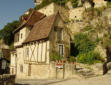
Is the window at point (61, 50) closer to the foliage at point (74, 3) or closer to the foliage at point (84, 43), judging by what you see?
the foliage at point (84, 43)

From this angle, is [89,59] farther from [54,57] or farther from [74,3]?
[74,3]

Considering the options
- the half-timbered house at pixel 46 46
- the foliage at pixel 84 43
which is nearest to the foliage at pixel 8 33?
the half-timbered house at pixel 46 46

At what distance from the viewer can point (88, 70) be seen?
1398 centimetres

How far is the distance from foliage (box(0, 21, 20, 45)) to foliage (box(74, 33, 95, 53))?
19.5 meters

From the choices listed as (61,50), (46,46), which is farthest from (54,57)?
(61,50)

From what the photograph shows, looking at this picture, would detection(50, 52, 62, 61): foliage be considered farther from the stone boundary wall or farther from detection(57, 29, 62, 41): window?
detection(57, 29, 62, 41): window

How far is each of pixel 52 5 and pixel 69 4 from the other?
5.11m

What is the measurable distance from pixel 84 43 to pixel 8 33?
21.5 meters

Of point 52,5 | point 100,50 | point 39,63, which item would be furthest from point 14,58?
point 100,50

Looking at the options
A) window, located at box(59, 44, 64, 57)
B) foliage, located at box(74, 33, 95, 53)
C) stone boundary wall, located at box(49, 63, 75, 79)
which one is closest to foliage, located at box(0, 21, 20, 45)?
foliage, located at box(74, 33, 95, 53)

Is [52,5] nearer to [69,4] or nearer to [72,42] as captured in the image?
[69,4]

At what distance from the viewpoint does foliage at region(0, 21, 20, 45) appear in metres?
33.8

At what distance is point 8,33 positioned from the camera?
111 ft

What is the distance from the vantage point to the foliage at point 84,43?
1795 centimetres
